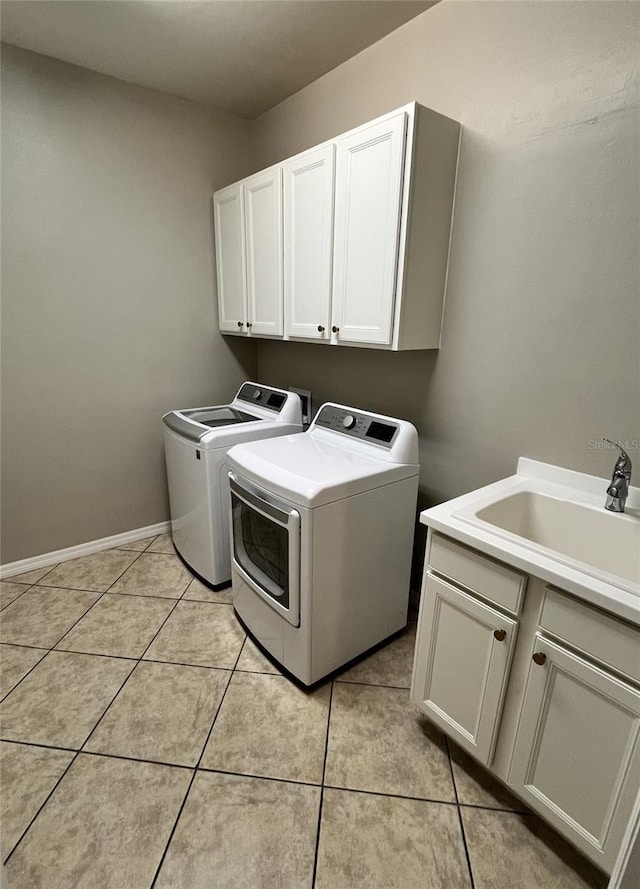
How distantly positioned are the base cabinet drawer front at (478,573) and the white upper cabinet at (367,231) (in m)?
0.84

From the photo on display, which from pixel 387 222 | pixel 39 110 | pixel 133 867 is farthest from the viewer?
pixel 39 110

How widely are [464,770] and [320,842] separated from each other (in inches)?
20.5

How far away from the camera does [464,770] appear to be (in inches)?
56.4

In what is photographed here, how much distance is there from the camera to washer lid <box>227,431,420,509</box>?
1516 millimetres

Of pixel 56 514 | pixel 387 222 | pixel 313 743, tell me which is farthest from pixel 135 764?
pixel 387 222

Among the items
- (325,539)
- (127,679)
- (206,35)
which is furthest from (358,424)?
(206,35)

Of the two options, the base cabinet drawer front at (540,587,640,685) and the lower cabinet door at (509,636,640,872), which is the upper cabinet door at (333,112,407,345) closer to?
the base cabinet drawer front at (540,587,640,685)

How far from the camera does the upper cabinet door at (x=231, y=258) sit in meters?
2.46

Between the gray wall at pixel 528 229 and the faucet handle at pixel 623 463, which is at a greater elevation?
the gray wall at pixel 528 229

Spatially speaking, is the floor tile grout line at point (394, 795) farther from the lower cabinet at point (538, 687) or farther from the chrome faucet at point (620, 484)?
the chrome faucet at point (620, 484)

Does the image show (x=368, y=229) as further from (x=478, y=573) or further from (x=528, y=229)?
(x=478, y=573)

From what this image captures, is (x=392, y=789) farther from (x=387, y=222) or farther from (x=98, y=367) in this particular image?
(x=98, y=367)

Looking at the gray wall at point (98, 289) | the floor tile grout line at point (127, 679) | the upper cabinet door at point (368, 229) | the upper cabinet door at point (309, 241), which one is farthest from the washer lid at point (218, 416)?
the floor tile grout line at point (127, 679)

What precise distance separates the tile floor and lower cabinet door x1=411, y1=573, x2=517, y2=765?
20cm
